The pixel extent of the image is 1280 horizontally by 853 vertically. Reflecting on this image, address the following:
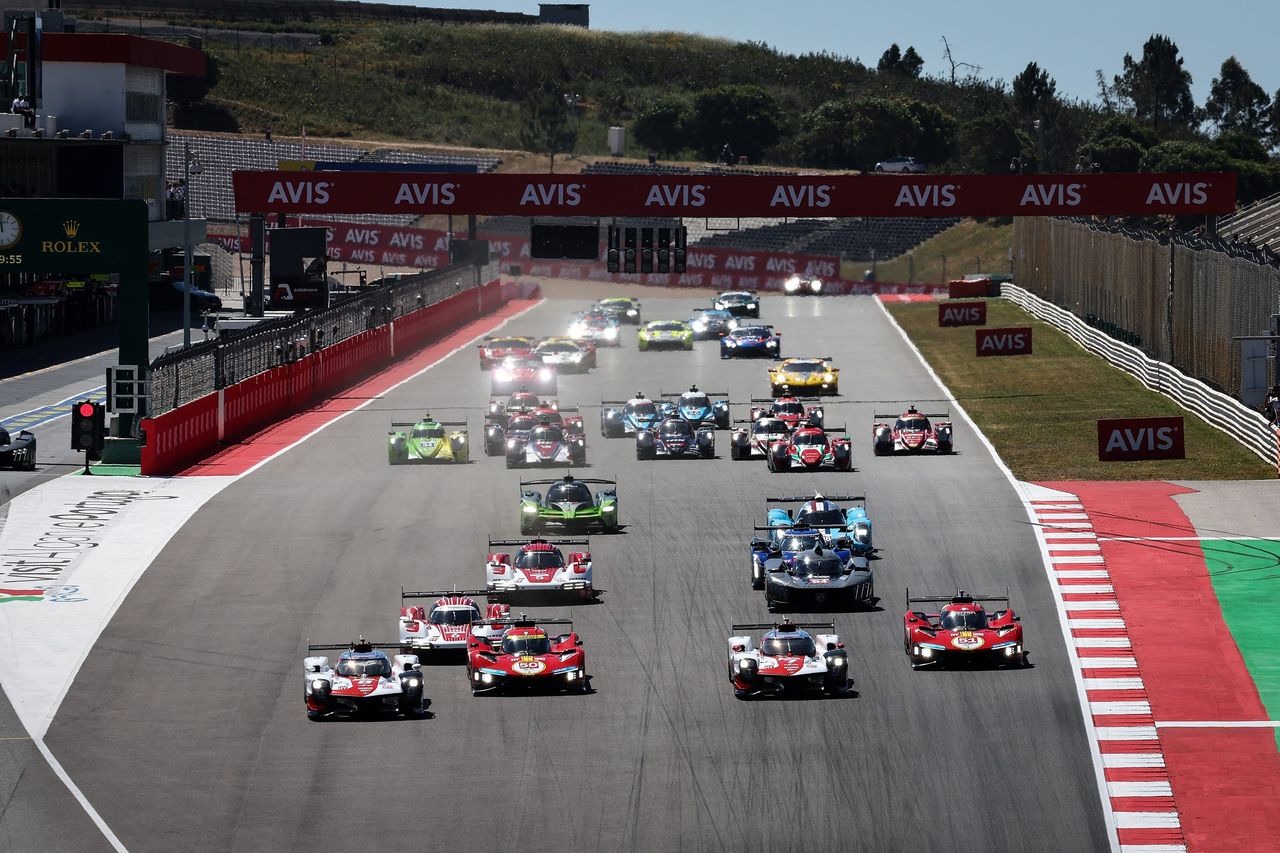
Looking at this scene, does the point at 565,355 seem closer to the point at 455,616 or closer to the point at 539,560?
the point at 539,560

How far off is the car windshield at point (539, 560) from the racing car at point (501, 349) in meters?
34.1

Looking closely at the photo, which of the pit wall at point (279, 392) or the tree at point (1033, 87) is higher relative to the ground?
the tree at point (1033, 87)

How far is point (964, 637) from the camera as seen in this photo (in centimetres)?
3294

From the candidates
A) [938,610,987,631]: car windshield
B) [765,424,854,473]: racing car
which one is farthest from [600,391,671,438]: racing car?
[938,610,987,631]: car windshield

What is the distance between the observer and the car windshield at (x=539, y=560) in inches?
1458

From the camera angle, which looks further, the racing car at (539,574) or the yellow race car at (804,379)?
the yellow race car at (804,379)

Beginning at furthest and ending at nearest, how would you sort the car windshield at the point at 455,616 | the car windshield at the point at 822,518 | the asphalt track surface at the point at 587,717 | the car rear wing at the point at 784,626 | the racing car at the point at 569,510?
the racing car at the point at 569,510, the car windshield at the point at 822,518, the car windshield at the point at 455,616, the car rear wing at the point at 784,626, the asphalt track surface at the point at 587,717

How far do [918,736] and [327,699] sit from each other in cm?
907

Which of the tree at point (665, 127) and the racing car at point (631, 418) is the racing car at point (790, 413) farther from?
the tree at point (665, 127)

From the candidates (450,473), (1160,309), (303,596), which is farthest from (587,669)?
(1160,309)

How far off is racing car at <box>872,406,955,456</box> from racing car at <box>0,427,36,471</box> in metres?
22.3

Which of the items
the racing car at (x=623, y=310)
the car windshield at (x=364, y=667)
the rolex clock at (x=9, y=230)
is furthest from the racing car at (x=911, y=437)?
the racing car at (x=623, y=310)

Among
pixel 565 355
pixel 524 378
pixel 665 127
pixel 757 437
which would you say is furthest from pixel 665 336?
pixel 665 127

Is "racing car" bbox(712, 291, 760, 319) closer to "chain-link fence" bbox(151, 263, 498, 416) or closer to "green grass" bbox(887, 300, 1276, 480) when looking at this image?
"green grass" bbox(887, 300, 1276, 480)
